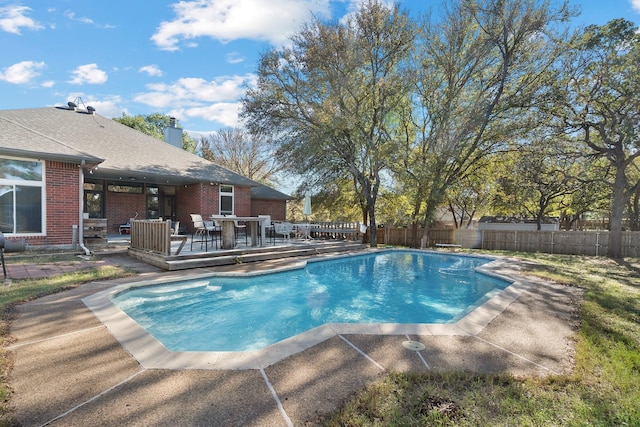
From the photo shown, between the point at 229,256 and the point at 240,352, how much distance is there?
5901 millimetres

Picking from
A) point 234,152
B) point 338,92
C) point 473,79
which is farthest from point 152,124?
point 473,79

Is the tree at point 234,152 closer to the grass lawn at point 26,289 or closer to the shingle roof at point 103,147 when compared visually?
the shingle roof at point 103,147

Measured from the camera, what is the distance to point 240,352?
10.7 ft

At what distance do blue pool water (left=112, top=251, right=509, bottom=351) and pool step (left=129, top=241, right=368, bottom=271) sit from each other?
106 centimetres

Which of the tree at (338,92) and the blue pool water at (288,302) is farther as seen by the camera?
the tree at (338,92)

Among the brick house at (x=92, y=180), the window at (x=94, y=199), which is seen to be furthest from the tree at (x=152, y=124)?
the window at (x=94, y=199)

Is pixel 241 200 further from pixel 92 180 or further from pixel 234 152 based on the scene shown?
pixel 234 152

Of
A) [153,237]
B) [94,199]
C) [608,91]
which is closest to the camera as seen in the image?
[153,237]

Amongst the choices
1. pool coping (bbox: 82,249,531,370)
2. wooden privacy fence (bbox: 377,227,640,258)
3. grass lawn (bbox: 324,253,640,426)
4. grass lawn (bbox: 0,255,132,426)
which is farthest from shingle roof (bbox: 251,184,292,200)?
grass lawn (bbox: 324,253,640,426)

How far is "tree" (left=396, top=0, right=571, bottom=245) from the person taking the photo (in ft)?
41.3

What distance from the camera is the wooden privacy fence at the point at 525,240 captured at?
45.1ft

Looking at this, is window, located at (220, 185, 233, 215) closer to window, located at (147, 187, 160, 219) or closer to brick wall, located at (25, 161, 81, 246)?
window, located at (147, 187, 160, 219)

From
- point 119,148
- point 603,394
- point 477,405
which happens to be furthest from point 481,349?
point 119,148

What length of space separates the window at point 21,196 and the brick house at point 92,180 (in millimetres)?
20
